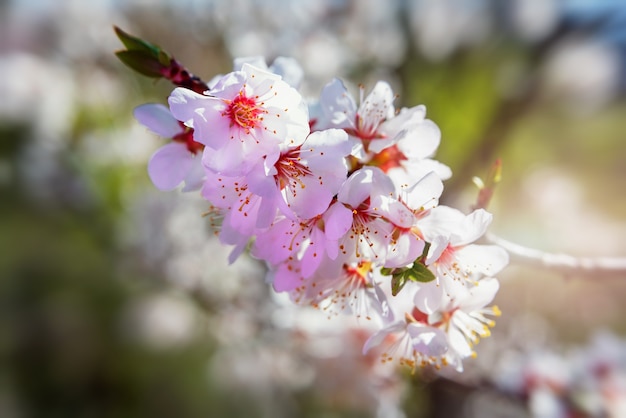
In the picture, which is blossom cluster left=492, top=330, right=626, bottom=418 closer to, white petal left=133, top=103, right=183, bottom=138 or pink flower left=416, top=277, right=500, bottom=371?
pink flower left=416, top=277, right=500, bottom=371

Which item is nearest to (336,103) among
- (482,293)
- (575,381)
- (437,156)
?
(482,293)

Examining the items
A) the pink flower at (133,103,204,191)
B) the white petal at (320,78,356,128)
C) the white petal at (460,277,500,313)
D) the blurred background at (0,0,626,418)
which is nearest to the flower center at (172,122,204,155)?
the pink flower at (133,103,204,191)

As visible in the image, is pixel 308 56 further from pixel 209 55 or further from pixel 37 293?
pixel 37 293

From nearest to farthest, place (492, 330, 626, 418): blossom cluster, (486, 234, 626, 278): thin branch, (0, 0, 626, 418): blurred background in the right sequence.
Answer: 1. (486, 234, 626, 278): thin branch
2. (492, 330, 626, 418): blossom cluster
3. (0, 0, 626, 418): blurred background

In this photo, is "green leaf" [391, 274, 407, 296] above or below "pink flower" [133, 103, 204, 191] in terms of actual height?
below

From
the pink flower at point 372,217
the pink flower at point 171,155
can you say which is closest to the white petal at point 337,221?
the pink flower at point 372,217

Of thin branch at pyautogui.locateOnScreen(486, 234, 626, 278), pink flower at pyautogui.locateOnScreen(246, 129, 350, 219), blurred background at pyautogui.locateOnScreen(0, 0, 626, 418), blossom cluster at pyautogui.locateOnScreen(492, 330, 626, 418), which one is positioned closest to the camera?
pink flower at pyautogui.locateOnScreen(246, 129, 350, 219)

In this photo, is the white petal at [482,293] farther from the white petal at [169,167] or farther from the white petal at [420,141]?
the white petal at [169,167]
